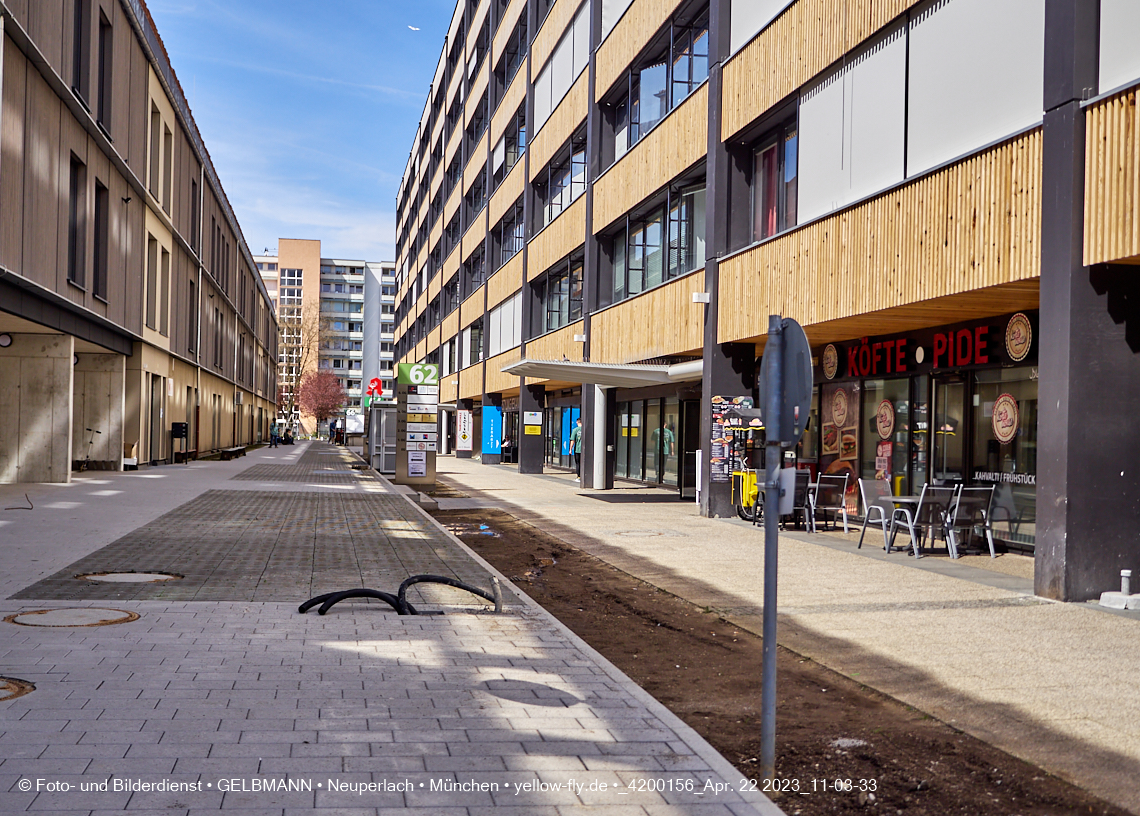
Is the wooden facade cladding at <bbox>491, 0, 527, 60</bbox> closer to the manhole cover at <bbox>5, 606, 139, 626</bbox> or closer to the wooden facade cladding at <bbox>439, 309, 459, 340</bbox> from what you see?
the wooden facade cladding at <bbox>439, 309, 459, 340</bbox>

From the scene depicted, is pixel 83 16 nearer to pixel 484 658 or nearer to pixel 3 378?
pixel 3 378

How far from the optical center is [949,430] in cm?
1361

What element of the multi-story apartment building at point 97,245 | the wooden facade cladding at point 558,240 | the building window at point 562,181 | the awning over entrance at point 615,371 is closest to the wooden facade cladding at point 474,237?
the building window at point 562,181

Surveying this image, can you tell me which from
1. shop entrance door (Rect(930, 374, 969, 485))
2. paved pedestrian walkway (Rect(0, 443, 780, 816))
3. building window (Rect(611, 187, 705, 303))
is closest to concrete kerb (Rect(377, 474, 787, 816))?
paved pedestrian walkway (Rect(0, 443, 780, 816))

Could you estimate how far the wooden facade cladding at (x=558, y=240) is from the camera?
27.0 meters

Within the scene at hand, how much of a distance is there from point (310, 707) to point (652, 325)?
1643cm

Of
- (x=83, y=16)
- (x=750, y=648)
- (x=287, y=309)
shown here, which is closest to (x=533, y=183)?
(x=83, y=16)

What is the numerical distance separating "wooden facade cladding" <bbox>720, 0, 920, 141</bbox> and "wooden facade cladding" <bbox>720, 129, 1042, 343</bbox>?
90.8 inches

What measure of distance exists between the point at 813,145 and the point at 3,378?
53.5ft

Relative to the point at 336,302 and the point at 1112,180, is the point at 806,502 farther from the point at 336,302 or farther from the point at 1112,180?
the point at 336,302

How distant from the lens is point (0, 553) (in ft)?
32.8

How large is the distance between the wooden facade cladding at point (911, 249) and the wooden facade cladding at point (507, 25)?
2300 centimetres

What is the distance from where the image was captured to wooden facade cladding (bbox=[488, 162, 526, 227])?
3597cm

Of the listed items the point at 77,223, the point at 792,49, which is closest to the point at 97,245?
the point at 77,223
